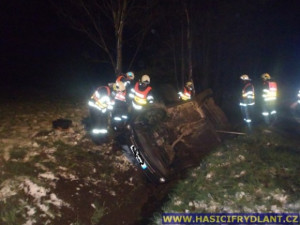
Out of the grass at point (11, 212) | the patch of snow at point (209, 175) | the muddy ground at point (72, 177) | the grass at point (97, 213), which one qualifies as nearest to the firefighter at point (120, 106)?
the muddy ground at point (72, 177)

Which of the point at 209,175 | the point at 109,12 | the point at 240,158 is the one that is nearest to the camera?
the point at 209,175

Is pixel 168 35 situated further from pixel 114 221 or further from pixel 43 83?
pixel 114 221

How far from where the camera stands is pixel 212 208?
6.50 meters

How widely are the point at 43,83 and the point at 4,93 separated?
3.43 meters

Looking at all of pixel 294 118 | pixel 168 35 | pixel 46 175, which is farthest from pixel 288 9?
pixel 46 175

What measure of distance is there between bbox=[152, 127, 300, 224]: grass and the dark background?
8129mm

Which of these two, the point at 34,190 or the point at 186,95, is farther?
the point at 186,95

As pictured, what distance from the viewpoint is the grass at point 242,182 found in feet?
21.1

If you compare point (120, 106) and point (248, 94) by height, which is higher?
point (248, 94)

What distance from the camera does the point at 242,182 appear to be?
7.15 metres

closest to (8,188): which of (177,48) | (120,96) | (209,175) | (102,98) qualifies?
(102,98)

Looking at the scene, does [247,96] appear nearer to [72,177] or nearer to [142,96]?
[142,96]

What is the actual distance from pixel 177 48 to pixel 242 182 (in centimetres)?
1218

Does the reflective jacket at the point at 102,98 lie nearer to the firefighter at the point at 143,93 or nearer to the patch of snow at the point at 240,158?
the firefighter at the point at 143,93
